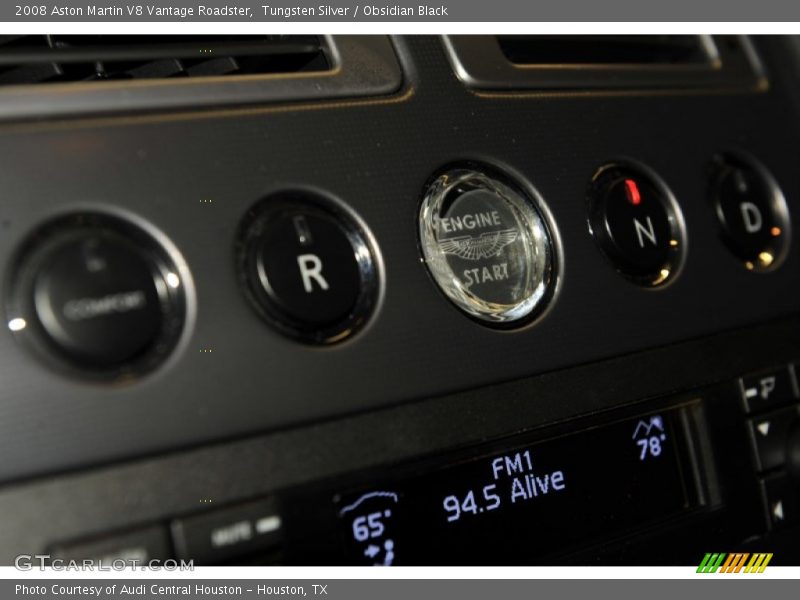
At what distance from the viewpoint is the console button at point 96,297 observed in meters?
0.51

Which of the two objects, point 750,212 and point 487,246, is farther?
point 750,212

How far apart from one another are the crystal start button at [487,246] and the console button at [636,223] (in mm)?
50

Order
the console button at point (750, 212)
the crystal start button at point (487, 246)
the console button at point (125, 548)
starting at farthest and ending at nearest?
the console button at point (750, 212) < the crystal start button at point (487, 246) < the console button at point (125, 548)

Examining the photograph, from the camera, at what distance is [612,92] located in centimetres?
74

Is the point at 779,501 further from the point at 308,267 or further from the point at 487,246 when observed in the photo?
the point at 308,267

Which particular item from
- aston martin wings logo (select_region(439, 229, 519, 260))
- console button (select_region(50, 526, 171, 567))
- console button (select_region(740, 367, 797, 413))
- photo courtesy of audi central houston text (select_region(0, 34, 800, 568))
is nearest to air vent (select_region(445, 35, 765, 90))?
photo courtesy of audi central houston text (select_region(0, 34, 800, 568))

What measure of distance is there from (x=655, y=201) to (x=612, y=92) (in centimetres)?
9

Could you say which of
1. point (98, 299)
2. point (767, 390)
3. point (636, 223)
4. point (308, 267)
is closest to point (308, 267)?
point (308, 267)

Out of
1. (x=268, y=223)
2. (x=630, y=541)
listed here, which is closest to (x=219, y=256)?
(x=268, y=223)

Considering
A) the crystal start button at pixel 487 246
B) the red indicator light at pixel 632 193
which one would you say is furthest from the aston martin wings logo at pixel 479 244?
the red indicator light at pixel 632 193

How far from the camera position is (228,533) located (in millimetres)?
535

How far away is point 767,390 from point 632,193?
0.60 feet

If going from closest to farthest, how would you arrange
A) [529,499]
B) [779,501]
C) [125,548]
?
[125,548]
[529,499]
[779,501]

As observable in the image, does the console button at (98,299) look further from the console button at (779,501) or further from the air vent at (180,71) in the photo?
the console button at (779,501)
